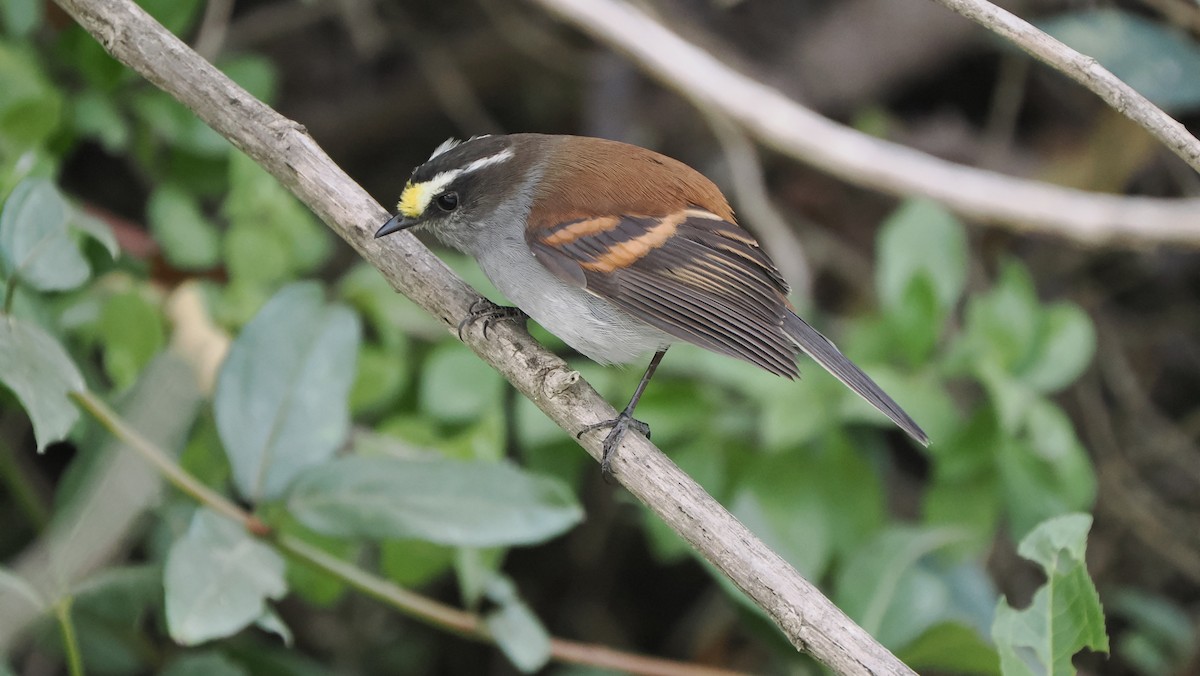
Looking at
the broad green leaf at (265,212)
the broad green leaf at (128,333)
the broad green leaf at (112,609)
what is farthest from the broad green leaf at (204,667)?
the broad green leaf at (265,212)

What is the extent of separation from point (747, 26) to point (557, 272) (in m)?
3.16

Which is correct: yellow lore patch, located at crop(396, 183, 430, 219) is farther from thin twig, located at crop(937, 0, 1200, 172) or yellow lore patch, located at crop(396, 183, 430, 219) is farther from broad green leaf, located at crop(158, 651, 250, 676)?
thin twig, located at crop(937, 0, 1200, 172)

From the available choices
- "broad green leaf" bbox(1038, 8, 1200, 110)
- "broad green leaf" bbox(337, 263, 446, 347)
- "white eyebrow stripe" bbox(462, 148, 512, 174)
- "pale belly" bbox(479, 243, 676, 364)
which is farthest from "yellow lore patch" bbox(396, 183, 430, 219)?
"broad green leaf" bbox(1038, 8, 1200, 110)

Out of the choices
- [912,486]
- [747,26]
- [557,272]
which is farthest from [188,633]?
[747,26]

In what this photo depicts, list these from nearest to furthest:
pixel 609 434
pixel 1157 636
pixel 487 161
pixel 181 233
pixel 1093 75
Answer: pixel 1093 75 < pixel 609 434 < pixel 487 161 < pixel 181 233 < pixel 1157 636

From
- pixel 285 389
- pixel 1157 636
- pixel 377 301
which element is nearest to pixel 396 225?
pixel 285 389

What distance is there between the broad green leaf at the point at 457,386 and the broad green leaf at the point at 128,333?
67 centimetres

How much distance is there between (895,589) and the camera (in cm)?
254

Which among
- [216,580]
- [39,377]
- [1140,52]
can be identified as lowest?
[216,580]

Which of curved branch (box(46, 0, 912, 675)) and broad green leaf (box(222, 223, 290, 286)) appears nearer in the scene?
curved branch (box(46, 0, 912, 675))

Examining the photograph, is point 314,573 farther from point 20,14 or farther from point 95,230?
point 20,14

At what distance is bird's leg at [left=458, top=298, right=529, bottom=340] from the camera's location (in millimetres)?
2264

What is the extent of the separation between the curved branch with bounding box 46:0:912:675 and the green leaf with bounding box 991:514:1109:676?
11.1 inches

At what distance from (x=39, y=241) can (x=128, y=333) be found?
0.73m
